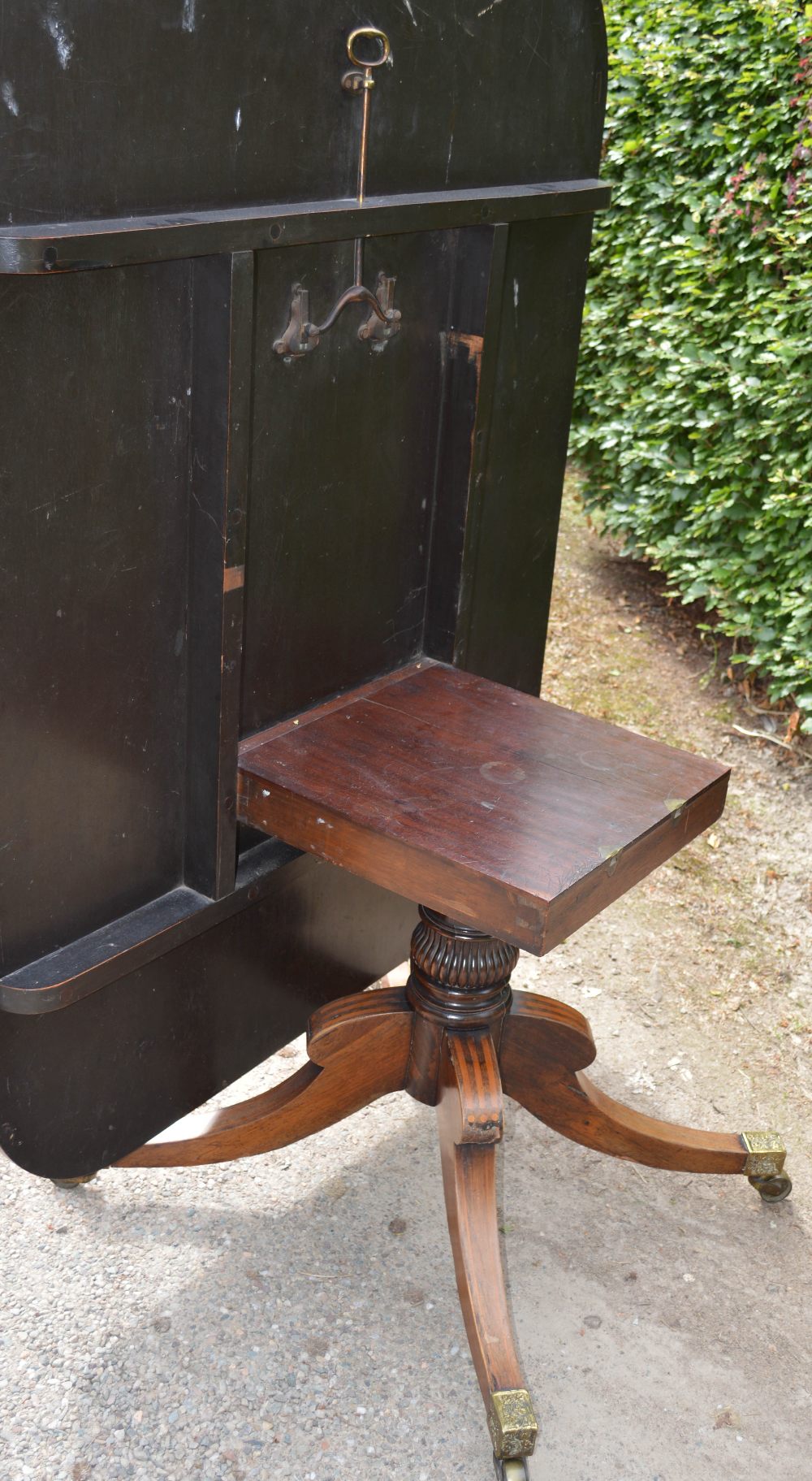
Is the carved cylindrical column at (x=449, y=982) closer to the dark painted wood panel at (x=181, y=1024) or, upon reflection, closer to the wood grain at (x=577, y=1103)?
the wood grain at (x=577, y=1103)

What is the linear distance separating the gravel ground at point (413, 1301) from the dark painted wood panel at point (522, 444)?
87 centimetres

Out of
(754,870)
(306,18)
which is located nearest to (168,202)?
(306,18)

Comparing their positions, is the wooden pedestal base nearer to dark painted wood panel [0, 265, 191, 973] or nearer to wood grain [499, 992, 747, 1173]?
wood grain [499, 992, 747, 1173]

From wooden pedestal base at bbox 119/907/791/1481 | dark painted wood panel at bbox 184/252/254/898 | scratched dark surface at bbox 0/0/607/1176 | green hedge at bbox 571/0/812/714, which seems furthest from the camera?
green hedge at bbox 571/0/812/714

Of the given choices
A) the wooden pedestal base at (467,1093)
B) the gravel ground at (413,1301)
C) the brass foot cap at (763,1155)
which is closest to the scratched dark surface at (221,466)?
the wooden pedestal base at (467,1093)

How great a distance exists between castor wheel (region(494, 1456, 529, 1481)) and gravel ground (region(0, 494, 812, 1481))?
5 cm

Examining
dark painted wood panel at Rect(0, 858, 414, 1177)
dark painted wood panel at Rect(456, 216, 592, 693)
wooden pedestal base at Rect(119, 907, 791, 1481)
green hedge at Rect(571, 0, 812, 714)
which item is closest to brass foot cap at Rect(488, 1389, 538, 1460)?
wooden pedestal base at Rect(119, 907, 791, 1481)

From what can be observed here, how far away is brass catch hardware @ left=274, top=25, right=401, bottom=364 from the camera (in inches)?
66.1

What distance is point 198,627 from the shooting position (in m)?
1.76

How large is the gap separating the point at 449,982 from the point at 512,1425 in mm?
592

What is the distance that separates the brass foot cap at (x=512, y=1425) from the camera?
188 cm

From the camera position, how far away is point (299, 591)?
1941 millimetres

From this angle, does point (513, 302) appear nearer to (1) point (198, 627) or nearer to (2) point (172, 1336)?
(1) point (198, 627)

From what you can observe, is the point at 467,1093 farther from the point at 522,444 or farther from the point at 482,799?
the point at 522,444
